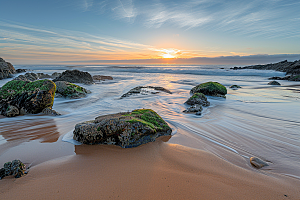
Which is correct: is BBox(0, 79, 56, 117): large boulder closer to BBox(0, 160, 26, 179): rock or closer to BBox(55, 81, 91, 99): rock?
BBox(55, 81, 91, 99): rock

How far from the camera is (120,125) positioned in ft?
9.46

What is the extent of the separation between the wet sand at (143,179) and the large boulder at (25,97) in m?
3.71

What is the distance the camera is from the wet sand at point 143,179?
5.73ft

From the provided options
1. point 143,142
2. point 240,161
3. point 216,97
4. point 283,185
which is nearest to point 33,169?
point 143,142

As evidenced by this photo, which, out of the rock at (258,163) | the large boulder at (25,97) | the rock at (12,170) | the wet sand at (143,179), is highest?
the large boulder at (25,97)

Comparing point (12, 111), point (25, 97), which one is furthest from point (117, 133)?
point (25, 97)

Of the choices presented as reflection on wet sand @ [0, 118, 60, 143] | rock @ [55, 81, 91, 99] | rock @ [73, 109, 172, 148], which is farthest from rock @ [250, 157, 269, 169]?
rock @ [55, 81, 91, 99]

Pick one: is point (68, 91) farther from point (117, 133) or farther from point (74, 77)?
point (117, 133)

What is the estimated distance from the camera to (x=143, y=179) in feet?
6.49

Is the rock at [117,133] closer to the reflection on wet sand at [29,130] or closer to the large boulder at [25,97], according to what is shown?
the reflection on wet sand at [29,130]

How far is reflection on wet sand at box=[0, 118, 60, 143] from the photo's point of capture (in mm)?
3338

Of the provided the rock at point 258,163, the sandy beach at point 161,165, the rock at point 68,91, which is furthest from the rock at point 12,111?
the rock at point 258,163

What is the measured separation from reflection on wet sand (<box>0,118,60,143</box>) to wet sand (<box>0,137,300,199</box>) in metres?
1.35

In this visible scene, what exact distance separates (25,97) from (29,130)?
2083mm
